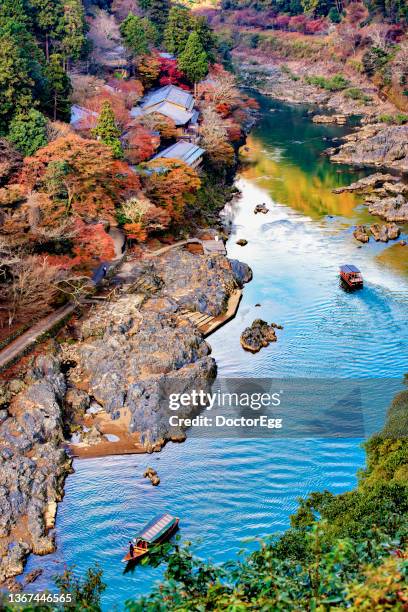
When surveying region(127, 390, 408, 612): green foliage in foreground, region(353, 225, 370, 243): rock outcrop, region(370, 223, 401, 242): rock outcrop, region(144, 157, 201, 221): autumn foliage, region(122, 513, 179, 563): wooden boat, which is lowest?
region(353, 225, 370, 243): rock outcrop

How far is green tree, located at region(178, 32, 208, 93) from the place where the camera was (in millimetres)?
66312

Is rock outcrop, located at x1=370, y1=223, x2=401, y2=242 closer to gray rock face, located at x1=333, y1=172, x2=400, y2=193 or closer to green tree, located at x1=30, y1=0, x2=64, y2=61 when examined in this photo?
gray rock face, located at x1=333, y1=172, x2=400, y2=193

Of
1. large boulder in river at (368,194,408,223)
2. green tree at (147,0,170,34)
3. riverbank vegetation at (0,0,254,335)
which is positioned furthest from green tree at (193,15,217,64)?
large boulder in river at (368,194,408,223)

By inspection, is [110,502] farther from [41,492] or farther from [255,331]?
[255,331]

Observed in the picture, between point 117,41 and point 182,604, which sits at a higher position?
point 182,604

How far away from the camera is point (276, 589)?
35.7 feet

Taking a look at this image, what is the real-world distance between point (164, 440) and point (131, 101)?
38343mm

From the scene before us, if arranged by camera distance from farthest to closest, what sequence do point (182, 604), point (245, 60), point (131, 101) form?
1. point (245, 60)
2. point (131, 101)
3. point (182, 604)

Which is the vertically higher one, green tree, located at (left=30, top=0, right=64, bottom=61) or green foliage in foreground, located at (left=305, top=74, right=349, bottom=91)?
green tree, located at (left=30, top=0, right=64, bottom=61)

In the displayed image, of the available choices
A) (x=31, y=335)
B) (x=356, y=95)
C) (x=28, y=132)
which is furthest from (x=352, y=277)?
(x=356, y=95)

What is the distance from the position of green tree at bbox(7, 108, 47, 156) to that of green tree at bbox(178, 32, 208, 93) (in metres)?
25.5

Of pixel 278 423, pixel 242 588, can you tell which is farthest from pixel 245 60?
pixel 242 588

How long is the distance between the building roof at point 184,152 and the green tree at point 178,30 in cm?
1698

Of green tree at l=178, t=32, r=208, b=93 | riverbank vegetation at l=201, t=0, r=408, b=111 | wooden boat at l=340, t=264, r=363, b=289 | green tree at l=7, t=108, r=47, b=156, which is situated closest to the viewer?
wooden boat at l=340, t=264, r=363, b=289
